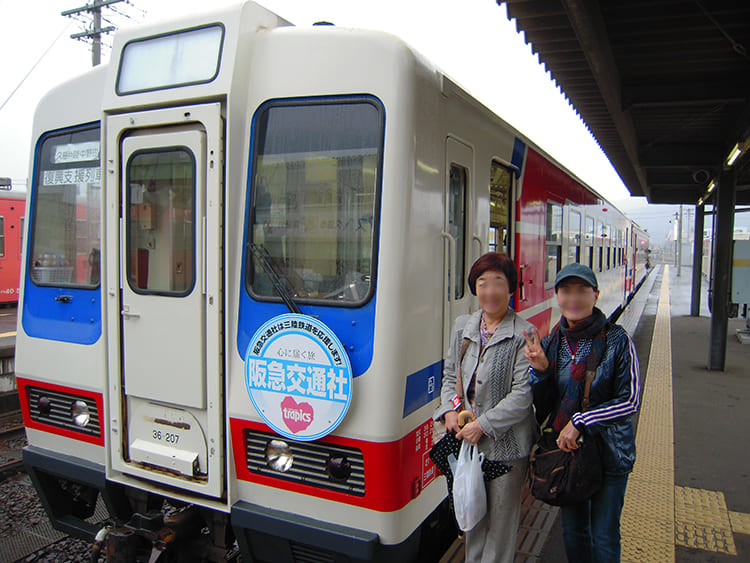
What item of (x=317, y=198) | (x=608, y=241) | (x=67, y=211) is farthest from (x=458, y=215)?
(x=608, y=241)

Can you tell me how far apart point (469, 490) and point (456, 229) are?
147cm

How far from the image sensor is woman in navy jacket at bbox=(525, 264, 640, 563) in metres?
2.50

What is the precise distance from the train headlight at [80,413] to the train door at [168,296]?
0.96 ft

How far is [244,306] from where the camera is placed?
2809 mm

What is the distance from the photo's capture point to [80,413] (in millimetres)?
3330

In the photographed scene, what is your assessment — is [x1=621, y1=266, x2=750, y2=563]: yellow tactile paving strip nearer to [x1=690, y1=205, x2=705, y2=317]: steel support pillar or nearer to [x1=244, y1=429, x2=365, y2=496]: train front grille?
[x1=244, y1=429, x2=365, y2=496]: train front grille

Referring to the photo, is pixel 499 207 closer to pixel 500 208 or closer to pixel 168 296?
pixel 500 208

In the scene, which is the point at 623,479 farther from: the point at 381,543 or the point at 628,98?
the point at 628,98

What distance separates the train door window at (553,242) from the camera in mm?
5606

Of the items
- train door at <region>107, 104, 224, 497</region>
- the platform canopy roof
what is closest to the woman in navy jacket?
train door at <region>107, 104, 224, 497</region>

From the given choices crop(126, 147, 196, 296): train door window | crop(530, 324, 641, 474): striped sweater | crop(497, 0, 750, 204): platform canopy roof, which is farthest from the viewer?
crop(497, 0, 750, 204): platform canopy roof

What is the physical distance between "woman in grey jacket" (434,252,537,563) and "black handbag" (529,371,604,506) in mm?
126

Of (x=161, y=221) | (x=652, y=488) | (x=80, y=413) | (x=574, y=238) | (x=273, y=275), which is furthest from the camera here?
(x=574, y=238)

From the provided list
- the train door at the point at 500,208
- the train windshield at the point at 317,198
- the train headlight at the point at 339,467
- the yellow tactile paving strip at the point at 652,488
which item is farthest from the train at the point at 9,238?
the train headlight at the point at 339,467
